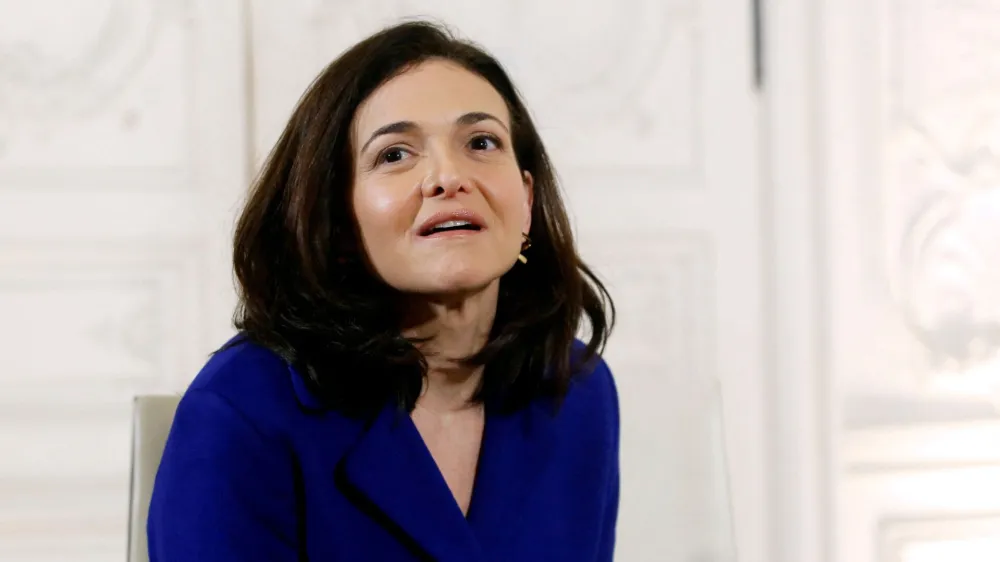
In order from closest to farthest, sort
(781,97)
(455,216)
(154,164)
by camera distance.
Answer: (455,216)
(154,164)
(781,97)

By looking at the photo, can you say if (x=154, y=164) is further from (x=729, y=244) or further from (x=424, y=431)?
(x=729, y=244)

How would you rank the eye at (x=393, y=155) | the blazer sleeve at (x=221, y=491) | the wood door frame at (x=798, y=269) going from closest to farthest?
1. the blazer sleeve at (x=221, y=491)
2. the eye at (x=393, y=155)
3. the wood door frame at (x=798, y=269)

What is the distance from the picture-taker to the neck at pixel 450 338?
87 centimetres

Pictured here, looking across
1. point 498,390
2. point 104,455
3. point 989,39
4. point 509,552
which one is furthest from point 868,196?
point 104,455

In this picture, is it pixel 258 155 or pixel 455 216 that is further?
pixel 258 155

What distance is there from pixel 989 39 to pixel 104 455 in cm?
153

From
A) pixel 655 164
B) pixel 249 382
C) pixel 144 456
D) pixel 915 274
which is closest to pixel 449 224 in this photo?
pixel 249 382

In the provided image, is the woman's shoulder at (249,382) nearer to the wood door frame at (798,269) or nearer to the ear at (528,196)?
the ear at (528,196)

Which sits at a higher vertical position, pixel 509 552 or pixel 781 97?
pixel 781 97

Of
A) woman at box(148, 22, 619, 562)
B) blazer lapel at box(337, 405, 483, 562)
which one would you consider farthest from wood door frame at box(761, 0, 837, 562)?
blazer lapel at box(337, 405, 483, 562)

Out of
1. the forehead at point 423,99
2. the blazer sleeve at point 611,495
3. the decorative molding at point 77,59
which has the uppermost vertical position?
the decorative molding at point 77,59

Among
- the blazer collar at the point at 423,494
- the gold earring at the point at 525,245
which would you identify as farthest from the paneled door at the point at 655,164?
the blazer collar at the point at 423,494

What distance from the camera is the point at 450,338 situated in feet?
2.93

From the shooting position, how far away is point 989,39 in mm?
1390
